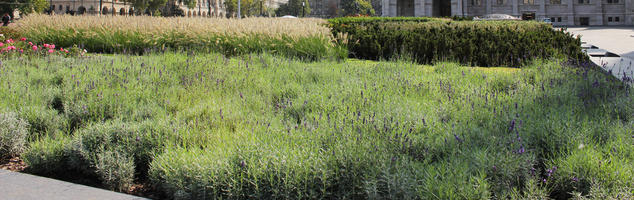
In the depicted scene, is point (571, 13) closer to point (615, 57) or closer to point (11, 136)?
point (615, 57)

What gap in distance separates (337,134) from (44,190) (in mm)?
2292

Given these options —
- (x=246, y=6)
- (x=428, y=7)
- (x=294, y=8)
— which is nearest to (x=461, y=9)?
(x=428, y=7)

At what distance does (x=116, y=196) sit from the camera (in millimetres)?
3506

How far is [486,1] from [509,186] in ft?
216

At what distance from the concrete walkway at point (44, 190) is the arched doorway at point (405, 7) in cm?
7057

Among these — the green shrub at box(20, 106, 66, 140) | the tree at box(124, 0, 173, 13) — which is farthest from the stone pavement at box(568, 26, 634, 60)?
the tree at box(124, 0, 173, 13)

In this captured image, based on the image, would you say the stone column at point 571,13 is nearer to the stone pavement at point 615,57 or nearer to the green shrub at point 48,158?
the stone pavement at point 615,57

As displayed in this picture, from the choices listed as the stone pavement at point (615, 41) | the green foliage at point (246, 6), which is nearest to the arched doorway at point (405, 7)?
the green foliage at point (246, 6)

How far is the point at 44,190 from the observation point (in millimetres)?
3641

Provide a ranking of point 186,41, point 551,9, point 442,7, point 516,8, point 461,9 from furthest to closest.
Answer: point 442,7 < point 461,9 < point 516,8 < point 551,9 < point 186,41

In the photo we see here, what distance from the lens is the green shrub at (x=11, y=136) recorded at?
15.8 ft

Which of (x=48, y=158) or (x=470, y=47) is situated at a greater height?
(x=470, y=47)

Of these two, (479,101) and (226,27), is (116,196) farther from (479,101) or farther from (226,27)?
(226,27)

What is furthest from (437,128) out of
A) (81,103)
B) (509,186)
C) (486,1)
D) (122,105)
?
(486,1)
